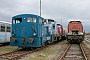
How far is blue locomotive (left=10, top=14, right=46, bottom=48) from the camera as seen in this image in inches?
530

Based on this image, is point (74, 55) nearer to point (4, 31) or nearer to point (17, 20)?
point (17, 20)

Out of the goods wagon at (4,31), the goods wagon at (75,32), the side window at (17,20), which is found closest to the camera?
the side window at (17,20)

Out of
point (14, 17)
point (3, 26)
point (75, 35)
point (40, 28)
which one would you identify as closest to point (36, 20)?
point (40, 28)

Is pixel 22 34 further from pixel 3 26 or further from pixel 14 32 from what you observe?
pixel 3 26

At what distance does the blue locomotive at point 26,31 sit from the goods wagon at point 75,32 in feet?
34.0

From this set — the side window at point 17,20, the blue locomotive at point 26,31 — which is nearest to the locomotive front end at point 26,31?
the blue locomotive at point 26,31

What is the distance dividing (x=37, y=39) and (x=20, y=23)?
2.04 meters

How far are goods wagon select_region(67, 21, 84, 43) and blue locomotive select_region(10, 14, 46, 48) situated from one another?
409 inches

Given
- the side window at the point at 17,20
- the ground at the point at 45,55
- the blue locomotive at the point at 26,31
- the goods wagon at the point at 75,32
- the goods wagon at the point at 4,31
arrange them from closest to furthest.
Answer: the ground at the point at 45,55 → the blue locomotive at the point at 26,31 → the side window at the point at 17,20 → the goods wagon at the point at 4,31 → the goods wagon at the point at 75,32

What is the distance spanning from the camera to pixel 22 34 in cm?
1389

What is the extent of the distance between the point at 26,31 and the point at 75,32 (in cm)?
1171

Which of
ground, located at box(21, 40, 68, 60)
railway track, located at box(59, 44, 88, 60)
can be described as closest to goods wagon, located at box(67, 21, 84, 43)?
railway track, located at box(59, 44, 88, 60)

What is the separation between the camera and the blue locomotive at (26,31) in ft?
44.1

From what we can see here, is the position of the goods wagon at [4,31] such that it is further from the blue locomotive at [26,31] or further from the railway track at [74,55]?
the railway track at [74,55]
